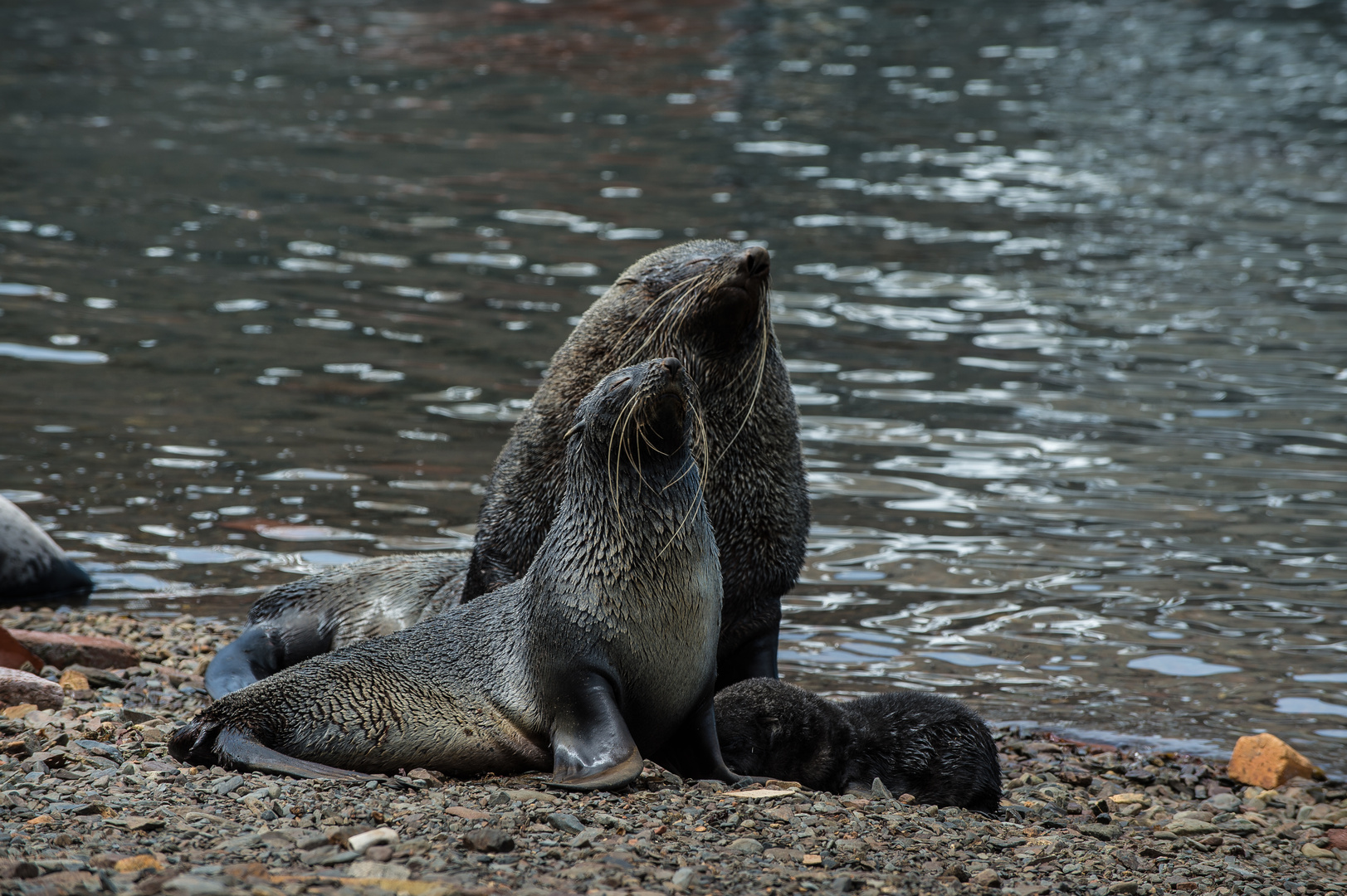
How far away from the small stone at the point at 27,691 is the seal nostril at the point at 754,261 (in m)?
3.15

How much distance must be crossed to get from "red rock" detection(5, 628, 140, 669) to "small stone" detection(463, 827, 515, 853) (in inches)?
137

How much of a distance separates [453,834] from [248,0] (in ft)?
134

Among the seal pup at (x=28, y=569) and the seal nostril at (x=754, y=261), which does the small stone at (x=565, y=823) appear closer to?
the seal nostril at (x=754, y=261)

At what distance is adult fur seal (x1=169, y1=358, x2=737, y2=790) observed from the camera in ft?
16.2

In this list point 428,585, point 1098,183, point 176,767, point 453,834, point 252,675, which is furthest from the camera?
point 1098,183

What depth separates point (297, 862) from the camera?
148 inches

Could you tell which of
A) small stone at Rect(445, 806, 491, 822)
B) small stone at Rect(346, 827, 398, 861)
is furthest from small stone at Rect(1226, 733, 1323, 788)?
small stone at Rect(346, 827, 398, 861)

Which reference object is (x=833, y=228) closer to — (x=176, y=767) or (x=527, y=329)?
(x=527, y=329)

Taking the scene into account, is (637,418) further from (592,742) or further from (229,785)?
(229,785)

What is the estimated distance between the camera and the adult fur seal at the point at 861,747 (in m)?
5.52

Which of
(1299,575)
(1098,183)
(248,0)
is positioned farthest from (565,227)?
(248,0)

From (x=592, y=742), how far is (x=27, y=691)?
242 cm

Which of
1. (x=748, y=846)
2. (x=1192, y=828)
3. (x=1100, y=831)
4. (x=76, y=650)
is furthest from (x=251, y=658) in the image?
(x=1192, y=828)

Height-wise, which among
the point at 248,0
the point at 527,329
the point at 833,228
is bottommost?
the point at 527,329
